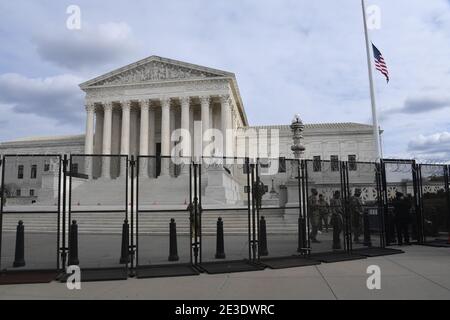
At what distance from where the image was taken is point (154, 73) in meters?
61.9

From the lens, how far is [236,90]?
6512 cm

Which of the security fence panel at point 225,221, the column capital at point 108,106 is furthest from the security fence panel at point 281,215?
the column capital at point 108,106

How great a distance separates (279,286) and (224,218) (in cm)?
1355

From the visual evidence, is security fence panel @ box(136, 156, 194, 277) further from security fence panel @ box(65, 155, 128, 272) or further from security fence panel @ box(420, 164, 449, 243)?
security fence panel @ box(420, 164, 449, 243)

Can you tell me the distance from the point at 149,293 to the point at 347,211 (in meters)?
7.75

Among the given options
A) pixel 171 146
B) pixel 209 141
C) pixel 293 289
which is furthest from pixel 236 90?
pixel 293 289

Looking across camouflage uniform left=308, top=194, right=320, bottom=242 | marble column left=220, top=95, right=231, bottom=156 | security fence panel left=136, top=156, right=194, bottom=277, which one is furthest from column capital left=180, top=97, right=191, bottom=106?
camouflage uniform left=308, top=194, right=320, bottom=242

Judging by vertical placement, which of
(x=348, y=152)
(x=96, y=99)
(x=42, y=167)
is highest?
(x=96, y=99)

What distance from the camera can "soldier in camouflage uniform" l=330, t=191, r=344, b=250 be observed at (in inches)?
521

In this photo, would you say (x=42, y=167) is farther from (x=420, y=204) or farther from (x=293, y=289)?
(x=420, y=204)

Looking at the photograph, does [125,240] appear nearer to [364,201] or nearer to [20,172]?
[20,172]

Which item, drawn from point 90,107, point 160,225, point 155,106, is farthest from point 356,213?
point 90,107

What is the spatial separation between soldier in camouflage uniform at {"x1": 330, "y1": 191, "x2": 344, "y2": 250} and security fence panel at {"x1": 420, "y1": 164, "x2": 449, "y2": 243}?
4466 millimetres
